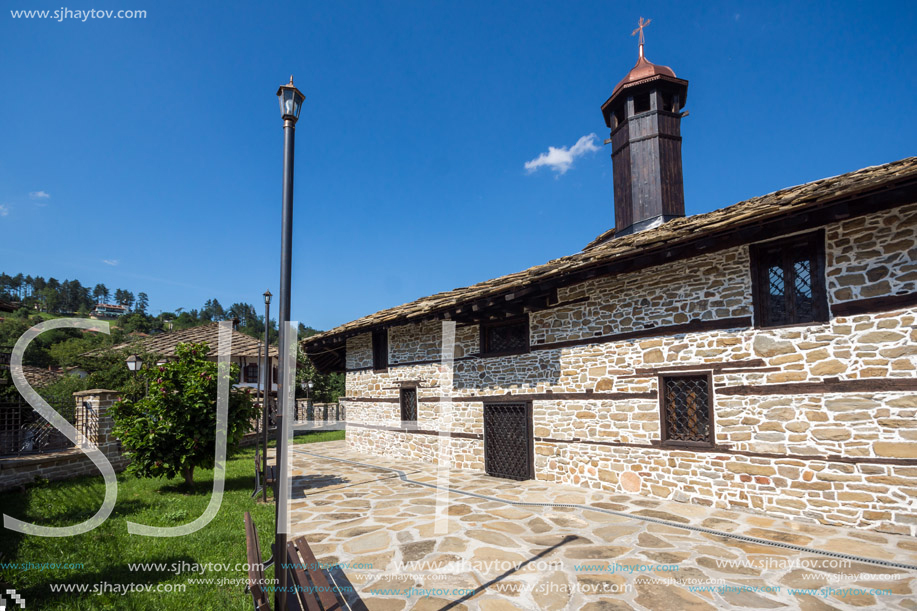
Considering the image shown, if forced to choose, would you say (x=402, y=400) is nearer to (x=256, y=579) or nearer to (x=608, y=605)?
(x=608, y=605)

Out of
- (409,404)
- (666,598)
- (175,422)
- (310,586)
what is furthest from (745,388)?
(175,422)

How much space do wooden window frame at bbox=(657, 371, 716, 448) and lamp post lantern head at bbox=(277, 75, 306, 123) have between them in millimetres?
6184

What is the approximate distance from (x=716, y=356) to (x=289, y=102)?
6.23 m

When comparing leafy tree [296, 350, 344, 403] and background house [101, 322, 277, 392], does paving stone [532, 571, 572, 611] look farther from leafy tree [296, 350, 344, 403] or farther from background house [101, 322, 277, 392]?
leafy tree [296, 350, 344, 403]

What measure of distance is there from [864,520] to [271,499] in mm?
8036

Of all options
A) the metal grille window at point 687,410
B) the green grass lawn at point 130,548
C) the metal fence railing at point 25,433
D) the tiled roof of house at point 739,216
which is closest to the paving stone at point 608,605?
the green grass lawn at point 130,548

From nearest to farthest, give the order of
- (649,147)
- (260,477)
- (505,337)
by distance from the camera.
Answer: (260,477)
(505,337)
(649,147)

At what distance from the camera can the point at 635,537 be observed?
5.39 m

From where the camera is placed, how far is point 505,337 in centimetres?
990

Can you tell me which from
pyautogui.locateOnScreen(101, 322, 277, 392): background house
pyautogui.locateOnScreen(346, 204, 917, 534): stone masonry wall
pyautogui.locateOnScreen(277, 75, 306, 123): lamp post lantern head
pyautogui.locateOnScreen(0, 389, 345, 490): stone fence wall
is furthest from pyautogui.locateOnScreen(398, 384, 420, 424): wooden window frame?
pyautogui.locateOnScreen(101, 322, 277, 392): background house

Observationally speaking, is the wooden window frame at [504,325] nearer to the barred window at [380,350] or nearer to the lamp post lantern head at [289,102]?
the barred window at [380,350]

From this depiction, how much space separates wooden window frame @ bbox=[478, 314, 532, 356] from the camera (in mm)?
9311

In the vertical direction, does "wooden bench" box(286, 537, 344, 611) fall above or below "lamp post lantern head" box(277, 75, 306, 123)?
below

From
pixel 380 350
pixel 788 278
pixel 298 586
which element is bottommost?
pixel 298 586
